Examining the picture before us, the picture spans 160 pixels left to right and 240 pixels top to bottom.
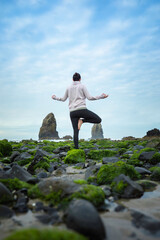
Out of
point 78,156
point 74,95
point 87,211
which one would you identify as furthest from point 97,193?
point 74,95

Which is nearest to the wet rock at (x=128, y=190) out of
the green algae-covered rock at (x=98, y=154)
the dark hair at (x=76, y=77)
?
the green algae-covered rock at (x=98, y=154)

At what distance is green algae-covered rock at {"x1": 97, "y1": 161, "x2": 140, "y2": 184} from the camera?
9.77 feet

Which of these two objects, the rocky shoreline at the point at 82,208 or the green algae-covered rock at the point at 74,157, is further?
the green algae-covered rock at the point at 74,157

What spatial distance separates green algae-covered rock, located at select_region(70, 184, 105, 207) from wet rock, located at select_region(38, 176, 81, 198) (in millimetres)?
102

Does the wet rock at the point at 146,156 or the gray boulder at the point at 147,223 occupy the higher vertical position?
the wet rock at the point at 146,156

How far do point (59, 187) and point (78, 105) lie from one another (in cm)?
484

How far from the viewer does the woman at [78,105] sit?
6898 millimetres

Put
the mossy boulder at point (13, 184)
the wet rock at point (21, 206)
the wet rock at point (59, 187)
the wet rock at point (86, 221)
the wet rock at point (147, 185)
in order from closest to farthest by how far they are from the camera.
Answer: the wet rock at point (86, 221) → the wet rock at point (21, 206) → the wet rock at point (59, 187) → the mossy boulder at point (13, 184) → the wet rock at point (147, 185)

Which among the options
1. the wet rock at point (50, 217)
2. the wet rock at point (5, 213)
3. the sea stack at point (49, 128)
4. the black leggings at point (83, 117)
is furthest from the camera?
the sea stack at point (49, 128)

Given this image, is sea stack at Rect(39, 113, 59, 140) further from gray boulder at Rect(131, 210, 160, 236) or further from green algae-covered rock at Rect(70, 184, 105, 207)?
gray boulder at Rect(131, 210, 160, 236)

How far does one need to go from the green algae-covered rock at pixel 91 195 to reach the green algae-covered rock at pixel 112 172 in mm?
765

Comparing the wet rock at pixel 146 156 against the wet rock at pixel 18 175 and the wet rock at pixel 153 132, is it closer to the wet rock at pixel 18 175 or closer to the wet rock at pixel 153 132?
the wet rock at pixel 18 175

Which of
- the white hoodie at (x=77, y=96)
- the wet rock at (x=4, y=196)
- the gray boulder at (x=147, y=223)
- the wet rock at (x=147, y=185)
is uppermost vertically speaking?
the white hoodie at (x=77, y=96)

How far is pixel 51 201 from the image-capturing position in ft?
6.89
